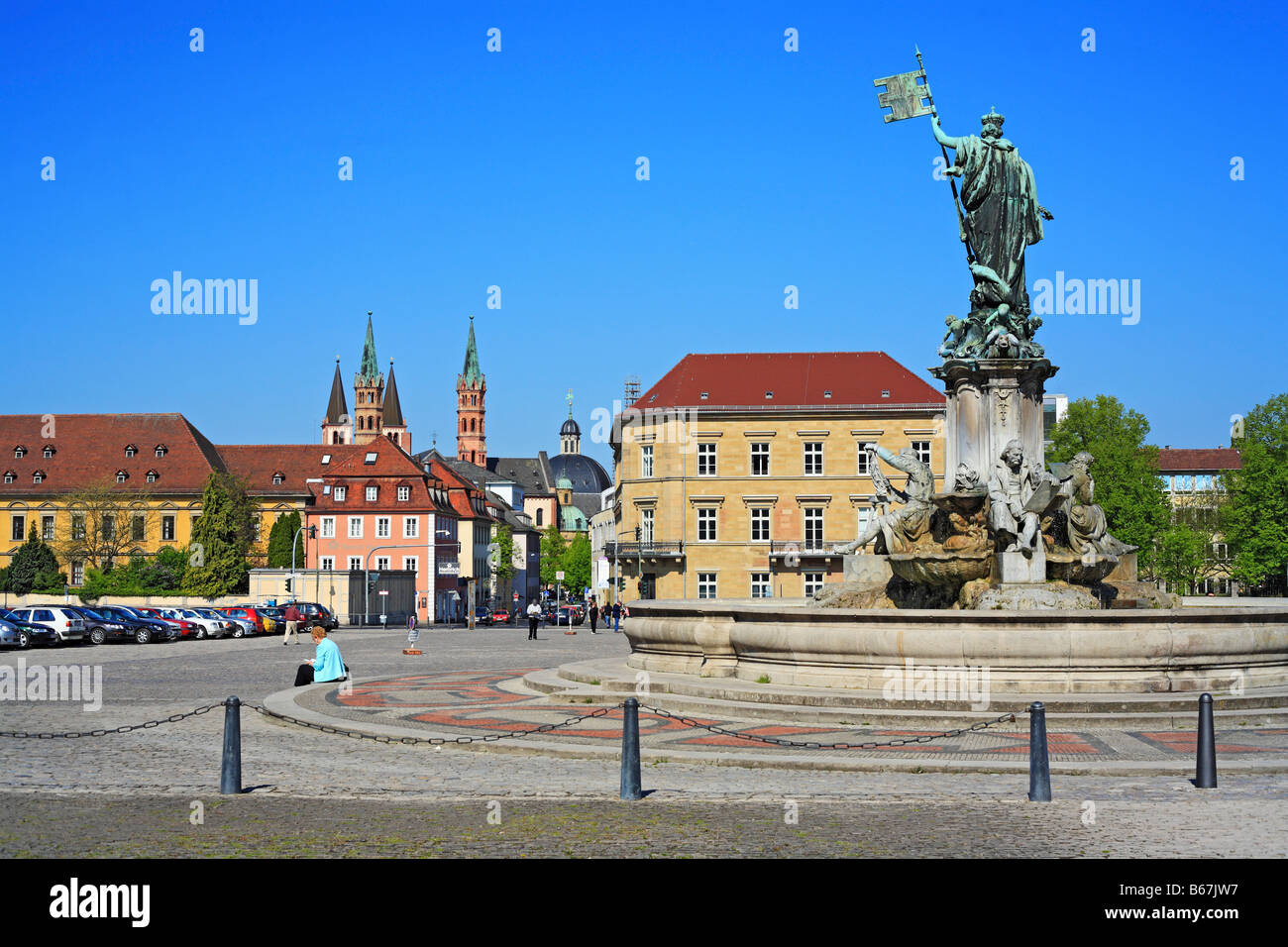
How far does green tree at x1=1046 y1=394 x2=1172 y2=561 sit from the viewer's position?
219 feet

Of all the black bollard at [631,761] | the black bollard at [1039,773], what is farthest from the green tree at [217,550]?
the black bollard at [1039,773]

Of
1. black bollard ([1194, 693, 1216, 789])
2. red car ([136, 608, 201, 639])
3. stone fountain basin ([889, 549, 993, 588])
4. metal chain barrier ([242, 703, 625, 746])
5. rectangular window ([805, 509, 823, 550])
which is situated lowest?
red car ([136, 608, 201, 639])

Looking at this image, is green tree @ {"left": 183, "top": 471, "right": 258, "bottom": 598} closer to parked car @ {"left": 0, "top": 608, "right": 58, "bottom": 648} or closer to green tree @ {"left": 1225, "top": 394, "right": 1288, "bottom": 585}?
parked car @ {"left": 0, "top": 608, "right": 58, "bottom": 648}

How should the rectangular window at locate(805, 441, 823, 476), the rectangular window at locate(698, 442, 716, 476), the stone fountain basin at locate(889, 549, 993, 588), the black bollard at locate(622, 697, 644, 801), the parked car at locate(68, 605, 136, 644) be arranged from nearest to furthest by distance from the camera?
the black bollard at locate(622, 697, 644, 801)
the stone fountain basin at locate(889, 549, 993, 588)
the parked car at locate(68, 605, 136, 644)
the rectangular window at locate(805, 441, 823, 476)
the rectangular window at locate(698, 442, 716, 476)

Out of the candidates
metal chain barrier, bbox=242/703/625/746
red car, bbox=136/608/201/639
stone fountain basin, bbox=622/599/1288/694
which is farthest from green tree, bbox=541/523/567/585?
metal chain barrier, bbox=242/703/625/746

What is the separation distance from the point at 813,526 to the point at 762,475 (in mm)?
3952

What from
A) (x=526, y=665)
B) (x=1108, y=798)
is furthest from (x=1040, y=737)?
(x=526, y=665)

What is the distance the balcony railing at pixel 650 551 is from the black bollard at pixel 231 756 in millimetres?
64891

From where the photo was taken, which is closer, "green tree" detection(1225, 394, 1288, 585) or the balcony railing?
"green tree" detection(1225, 394, 1288, 585)

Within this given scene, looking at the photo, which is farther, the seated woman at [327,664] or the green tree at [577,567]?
the green tree at [577,567]

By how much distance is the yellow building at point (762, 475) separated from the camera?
77875 millimetres

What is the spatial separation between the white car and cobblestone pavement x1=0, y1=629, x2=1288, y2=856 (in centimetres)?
2980

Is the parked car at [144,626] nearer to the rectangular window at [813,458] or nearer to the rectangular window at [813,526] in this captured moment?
the rectangular window at [813,526]
